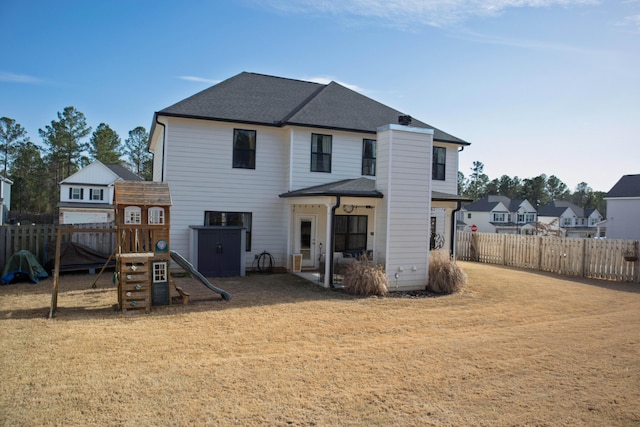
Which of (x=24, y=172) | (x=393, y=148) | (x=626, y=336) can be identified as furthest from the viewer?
(x=24, y=172)

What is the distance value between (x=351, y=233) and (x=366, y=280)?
4635 millimetres

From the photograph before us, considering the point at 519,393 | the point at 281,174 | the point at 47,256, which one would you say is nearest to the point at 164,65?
the point at 281,174

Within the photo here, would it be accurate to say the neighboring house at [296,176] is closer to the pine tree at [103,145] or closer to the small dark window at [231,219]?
the small dark window at [231,219]

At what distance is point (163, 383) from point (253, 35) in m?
11.3

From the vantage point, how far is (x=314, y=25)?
1301 cm

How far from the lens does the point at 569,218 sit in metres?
65.6

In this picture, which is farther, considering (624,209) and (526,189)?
(526,189)

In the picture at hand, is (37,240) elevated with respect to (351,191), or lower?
lower

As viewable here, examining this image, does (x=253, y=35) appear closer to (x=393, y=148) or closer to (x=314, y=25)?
(x=314, y=25)

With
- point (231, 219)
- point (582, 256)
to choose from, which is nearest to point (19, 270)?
point (231, 219)

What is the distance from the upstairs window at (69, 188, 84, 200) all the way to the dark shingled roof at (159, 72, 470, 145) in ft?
103

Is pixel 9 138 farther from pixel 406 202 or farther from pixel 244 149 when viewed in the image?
pixel 406 202

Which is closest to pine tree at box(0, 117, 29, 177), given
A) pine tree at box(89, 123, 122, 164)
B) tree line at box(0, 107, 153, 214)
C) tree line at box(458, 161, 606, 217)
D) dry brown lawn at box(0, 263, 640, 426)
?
tree line at box(0, 107, 153, 214)

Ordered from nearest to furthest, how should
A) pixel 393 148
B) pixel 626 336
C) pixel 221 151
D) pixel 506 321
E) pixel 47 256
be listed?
pixel 626 336 → pixel 506 321 → pixel 393 148 → pixel 47 256 → pixel 221 151
